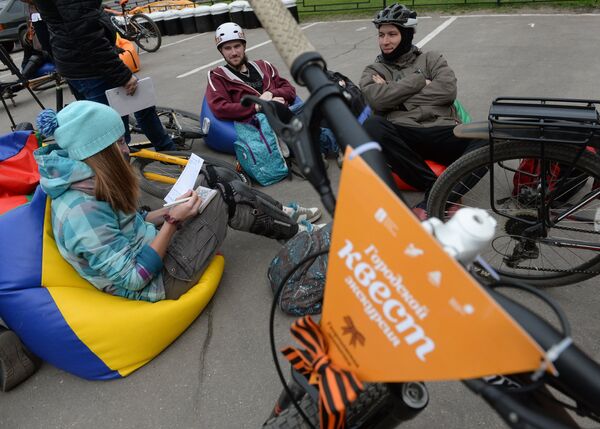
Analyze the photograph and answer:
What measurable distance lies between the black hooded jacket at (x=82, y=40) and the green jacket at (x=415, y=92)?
2029 millimetres

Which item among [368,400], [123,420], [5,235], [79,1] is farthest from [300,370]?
[79,1]

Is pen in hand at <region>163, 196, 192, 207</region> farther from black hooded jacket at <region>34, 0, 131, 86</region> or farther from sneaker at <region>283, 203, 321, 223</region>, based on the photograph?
black hooded jacket at <region>34, 0, 131, 86</region>

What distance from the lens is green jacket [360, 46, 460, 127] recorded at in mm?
3064

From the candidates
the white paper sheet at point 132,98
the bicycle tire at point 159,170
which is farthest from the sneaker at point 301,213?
A: the white paper sheet at point 132,98

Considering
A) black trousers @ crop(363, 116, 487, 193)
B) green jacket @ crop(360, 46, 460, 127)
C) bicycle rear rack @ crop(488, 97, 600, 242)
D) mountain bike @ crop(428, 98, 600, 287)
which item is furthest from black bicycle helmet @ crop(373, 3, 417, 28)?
bicycle rear rack @ crop(488, 97, 600, 242)

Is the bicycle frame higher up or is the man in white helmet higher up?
the man in white helmet

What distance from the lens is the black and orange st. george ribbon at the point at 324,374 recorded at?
91 cm

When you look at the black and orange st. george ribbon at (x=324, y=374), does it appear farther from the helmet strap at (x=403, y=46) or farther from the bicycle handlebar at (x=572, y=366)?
the helmet strap at (x=403, y=46)

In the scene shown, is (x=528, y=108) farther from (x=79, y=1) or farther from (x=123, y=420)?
(x=79, y=1)

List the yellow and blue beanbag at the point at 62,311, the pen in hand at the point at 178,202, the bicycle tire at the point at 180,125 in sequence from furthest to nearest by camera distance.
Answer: the bicycle tire at the point at 180,125, the pen in hand at the point at 178,202, the yellow and blue beanbag at the point at 62,311

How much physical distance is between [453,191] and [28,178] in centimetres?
273

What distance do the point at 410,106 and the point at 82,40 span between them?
8.25 feet

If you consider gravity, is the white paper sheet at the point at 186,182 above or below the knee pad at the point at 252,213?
above

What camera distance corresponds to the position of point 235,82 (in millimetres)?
3861
